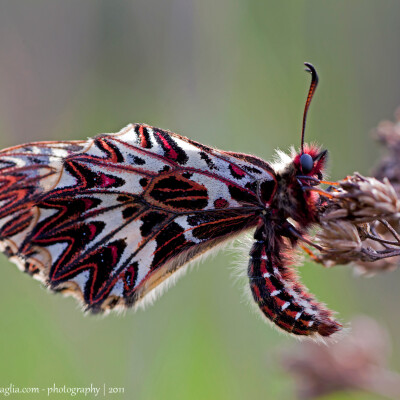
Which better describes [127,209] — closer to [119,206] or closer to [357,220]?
[119,206]

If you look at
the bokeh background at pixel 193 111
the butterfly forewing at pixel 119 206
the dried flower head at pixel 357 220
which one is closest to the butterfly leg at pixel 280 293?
the butterfly forewing at pixel 119 206

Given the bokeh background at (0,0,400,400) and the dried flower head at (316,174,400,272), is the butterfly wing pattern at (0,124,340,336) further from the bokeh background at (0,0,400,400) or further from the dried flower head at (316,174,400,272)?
the bokeh background at (0,0,400,400)

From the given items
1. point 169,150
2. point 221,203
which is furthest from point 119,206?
point 221,203

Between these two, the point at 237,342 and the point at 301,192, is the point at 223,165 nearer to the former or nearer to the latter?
the point at 301,192

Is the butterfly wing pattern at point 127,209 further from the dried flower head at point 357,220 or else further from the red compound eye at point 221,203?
the dried flower head at point 357,220

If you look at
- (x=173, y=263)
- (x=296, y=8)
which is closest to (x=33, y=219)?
(x=173, y=263)

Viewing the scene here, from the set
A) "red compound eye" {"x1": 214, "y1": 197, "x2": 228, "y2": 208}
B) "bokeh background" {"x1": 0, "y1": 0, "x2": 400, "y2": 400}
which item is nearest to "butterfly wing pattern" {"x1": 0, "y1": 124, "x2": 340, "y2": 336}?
"red compound eye" {"x1": 214, "y1": 197, "x2": 228, "y2": 208}
